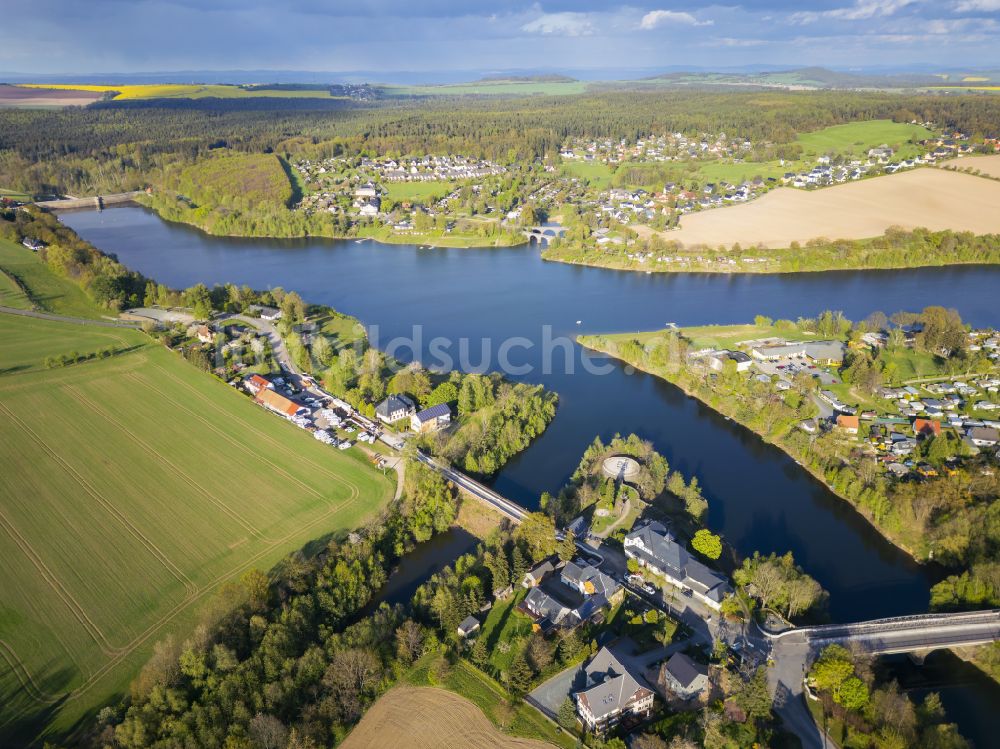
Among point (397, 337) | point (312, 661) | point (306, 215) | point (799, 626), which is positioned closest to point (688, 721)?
point (799, 626)

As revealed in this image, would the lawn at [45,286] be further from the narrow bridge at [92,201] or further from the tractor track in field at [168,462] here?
the narrow bridge at [92,201]

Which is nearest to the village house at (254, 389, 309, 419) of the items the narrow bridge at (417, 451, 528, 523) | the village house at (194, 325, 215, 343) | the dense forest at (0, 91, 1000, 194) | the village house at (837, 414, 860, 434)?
the narrow bridge at (417, 451, 528, 523)

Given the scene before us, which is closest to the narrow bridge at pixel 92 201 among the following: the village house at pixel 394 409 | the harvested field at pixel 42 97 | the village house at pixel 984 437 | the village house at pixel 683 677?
the village house at pixel 394 409

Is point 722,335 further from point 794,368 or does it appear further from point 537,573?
point 537,573

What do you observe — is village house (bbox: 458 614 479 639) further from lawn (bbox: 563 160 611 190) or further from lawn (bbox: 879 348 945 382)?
lawn (bbox: 563 160 611 190)

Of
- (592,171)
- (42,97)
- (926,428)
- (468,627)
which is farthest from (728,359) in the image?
(42,97)

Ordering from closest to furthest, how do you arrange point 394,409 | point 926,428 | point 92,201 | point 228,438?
1. point 926,428
2. point 228,438
3. point 394,409
4. point 92,201

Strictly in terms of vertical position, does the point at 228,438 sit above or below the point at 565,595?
above
